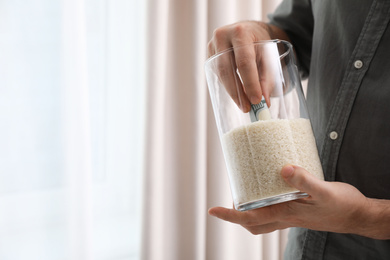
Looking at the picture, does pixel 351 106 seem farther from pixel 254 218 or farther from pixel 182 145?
pixel 182 145

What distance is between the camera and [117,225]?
1311 millimetres

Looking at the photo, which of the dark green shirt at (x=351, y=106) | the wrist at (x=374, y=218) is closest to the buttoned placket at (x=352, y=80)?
the dark green shirt at (x=351, y=106)

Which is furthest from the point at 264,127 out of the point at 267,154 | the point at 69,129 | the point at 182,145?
the point at 182,145

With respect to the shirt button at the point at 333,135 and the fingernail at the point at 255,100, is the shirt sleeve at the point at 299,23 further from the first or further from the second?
the fingernail at the point at 255,100

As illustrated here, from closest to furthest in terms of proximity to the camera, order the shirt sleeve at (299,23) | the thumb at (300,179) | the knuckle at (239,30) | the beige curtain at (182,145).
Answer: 1. the thumb at (300,179)
2. the knuckle at (239,30)
3. the shirt sleeve at (299,23)
4. the beige curtain at (182,145)

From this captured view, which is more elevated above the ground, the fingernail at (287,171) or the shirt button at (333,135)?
the shirt button at (333,135)

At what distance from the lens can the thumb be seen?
46 centimetres

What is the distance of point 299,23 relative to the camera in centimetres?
89

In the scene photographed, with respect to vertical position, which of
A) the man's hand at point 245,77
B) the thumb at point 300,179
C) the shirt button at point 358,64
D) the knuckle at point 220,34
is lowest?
the thumb at point 300,179

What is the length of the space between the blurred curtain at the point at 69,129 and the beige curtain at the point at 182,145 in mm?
81

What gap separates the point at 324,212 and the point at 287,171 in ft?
0.38

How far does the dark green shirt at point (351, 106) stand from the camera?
2.12ft

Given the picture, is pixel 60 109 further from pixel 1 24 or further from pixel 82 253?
pixel 82 253

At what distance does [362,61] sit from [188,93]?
2.83 feet
